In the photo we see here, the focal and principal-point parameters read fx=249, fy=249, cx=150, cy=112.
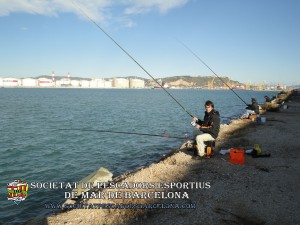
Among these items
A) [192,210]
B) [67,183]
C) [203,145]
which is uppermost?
[203,145]

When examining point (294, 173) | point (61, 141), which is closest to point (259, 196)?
point (294, 173)

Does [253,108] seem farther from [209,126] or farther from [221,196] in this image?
[221,196]

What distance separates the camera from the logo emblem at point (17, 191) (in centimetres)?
1043

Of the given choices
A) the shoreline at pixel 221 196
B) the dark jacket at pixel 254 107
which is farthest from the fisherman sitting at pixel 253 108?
the shoreline at pixel 221 196

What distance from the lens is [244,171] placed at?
9047 millimetres

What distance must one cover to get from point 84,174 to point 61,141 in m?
8.92

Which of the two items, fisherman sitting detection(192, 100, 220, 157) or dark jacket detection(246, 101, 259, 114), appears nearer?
fisherman sitting detection(192, 100, 220, 157)

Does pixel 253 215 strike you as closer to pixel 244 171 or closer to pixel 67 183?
pixel 244 171

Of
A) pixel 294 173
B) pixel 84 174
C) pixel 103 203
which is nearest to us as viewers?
pixel 103 203

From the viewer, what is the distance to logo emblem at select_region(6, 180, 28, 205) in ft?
34.2

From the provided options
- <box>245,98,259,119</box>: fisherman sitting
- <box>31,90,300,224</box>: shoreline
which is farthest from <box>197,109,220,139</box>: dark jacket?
<box>245,98,259,119</box>: fisherman sitting

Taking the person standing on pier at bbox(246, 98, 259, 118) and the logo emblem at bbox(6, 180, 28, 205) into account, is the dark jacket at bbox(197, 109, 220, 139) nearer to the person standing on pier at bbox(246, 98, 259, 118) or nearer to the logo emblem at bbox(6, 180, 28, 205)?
the logo emblem at bbox(6, 180, 28, 205)

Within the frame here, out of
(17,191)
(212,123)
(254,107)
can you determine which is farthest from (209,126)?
(254,107)

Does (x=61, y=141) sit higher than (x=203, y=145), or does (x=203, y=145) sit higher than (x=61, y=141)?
(x=203, y=145)
